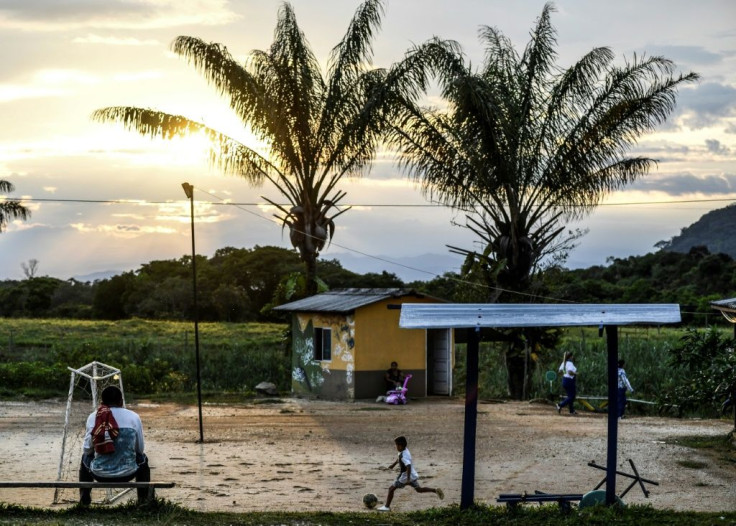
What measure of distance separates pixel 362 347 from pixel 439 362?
273cm

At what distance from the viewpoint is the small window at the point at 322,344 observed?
25.4m

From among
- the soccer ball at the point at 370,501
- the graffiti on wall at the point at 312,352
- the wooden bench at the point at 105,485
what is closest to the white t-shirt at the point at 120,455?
the wooden bench at the point at 105,485

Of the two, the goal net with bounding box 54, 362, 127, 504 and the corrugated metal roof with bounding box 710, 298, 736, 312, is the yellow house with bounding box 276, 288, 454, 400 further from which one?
the corrugated metal roof with bounding box 710, 298, 736, 312

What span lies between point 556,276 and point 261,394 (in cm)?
859

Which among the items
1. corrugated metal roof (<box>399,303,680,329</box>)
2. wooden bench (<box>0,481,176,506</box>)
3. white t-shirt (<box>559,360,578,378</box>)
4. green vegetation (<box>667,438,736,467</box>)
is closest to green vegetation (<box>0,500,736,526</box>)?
wooden bench (<box>0,481,176,506</box>)

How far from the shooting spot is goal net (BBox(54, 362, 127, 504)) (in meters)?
12.2

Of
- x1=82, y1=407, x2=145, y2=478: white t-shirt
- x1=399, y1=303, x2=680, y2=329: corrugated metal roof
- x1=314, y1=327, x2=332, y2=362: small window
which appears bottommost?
x1=82, y1=407, x2=145, y2=478: white t-shirt

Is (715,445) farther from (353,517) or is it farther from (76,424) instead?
(76,424)

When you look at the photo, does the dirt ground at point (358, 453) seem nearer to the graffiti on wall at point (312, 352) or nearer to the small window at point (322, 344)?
the graffiti on wall at point (312, 352)

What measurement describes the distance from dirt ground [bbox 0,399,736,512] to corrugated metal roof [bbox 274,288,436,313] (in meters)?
2.40

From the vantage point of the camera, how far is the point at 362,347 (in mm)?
24641

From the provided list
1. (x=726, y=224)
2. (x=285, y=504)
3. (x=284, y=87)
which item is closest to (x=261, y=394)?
(x=284, y=87)

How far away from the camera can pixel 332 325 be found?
82.3 ft

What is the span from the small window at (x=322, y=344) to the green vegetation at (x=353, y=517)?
1446 centimetres
